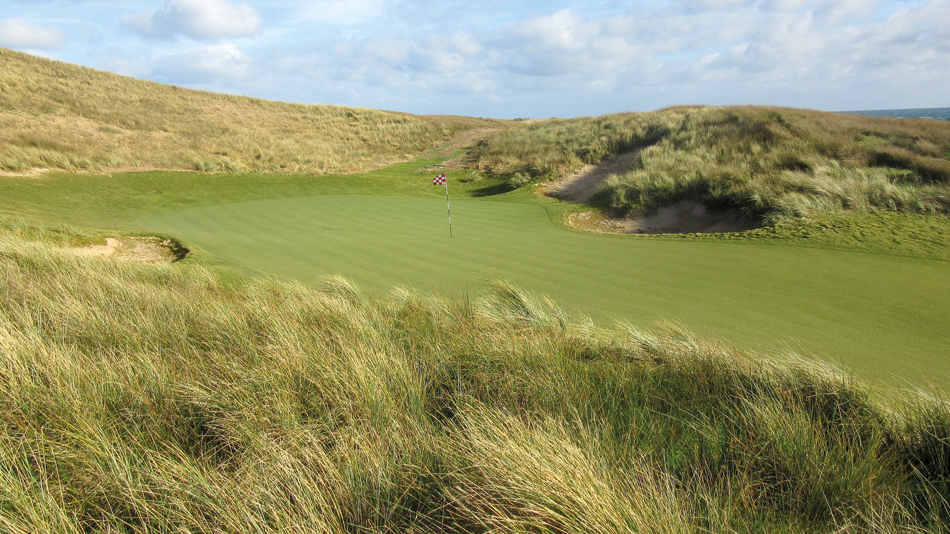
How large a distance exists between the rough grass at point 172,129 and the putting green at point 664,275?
40.6 feet

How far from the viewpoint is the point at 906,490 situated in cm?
233

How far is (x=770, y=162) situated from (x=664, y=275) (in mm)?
8368

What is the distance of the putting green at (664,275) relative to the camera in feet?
14.6

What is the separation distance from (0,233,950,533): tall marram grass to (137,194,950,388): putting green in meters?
1.23

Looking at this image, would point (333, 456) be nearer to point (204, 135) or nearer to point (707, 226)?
point (707, 226)

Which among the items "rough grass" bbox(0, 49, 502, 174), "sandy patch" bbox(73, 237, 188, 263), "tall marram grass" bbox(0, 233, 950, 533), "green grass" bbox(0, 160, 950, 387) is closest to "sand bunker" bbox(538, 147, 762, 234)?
"green grass" bbox(0, 160, 950, 387)

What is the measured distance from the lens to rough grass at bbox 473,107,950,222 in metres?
9.62

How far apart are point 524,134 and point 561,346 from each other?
25089 millimetres

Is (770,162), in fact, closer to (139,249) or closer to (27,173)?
(139,249)

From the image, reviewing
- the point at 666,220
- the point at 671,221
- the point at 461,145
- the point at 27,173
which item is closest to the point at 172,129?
the point at 27,173

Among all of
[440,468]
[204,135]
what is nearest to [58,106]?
[204,135]

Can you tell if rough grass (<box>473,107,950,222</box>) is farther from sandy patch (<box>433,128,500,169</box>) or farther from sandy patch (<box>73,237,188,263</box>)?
sandy patch (<box>73,237,188,263</box>)

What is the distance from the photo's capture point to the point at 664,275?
657cm

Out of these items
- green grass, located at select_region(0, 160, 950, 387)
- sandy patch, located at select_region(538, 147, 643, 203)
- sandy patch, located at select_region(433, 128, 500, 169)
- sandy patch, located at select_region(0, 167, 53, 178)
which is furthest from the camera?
sandy patch, located at select_region(433, 128, 500, 169)
